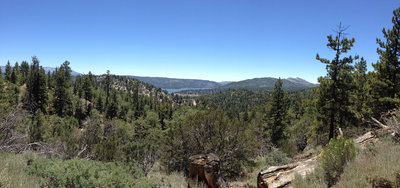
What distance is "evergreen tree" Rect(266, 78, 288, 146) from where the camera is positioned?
2556 centimetres

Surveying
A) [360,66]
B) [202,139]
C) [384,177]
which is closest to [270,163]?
[202,139]

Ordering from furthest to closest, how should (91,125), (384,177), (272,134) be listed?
(272,134)
(91,125)
(384,177)

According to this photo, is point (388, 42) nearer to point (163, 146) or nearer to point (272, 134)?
point (272, 134)

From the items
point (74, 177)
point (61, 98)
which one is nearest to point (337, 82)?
point (74, 177)

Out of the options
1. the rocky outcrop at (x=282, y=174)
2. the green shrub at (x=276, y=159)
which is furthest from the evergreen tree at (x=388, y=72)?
the rocky outcrop at (x=282, y=174)

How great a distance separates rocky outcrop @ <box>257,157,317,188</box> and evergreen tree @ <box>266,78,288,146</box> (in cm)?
2061

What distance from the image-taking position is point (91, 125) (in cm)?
2145

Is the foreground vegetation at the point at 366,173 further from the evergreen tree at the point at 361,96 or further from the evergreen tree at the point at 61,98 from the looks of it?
the evergreen tree at the point at 61,98

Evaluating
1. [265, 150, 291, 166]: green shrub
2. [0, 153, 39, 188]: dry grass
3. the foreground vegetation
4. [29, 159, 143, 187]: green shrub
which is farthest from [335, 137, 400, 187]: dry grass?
[265, 150, 291, 166]: green shrub

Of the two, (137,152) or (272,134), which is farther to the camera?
(272,134)

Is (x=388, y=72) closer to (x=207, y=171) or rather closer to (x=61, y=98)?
(x=207, y=171)

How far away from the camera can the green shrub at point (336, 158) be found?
15.0 ft

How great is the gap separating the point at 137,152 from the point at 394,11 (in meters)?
20.4

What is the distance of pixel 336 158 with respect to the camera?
4.59 m
